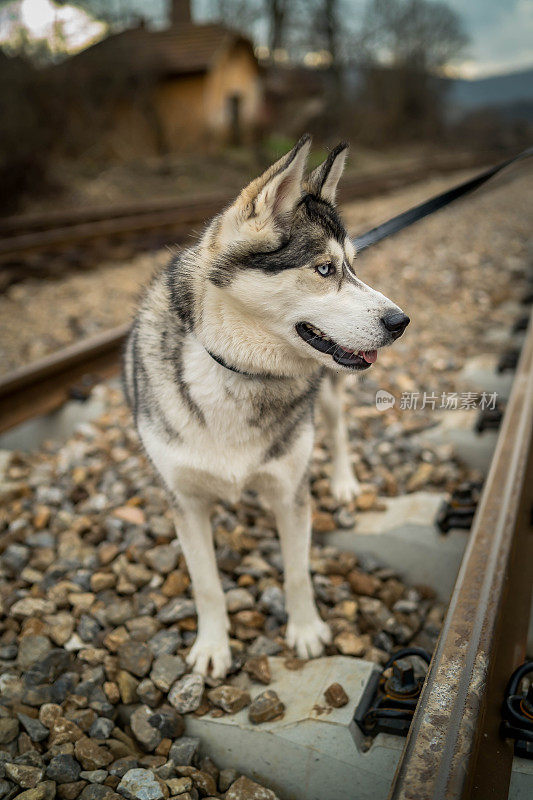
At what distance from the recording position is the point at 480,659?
1608 millimetres

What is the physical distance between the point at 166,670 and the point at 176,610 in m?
0.32

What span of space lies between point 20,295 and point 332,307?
4976 millimetres

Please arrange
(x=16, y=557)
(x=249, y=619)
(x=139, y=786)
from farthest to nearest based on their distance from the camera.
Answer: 1. (x=16, y=557)
2. (x=249, y=619)
3. (x=139, y=786)

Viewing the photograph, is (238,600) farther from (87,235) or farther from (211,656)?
(87,235)

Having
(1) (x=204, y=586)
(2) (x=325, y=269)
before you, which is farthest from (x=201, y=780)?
(2) (x=325, y=269)

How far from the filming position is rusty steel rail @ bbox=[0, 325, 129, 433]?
367 cm

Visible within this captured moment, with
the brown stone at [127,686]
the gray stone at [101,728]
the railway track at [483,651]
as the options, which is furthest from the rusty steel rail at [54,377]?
the railway track at [483,651]

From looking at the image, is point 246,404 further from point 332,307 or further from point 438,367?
point 438,367

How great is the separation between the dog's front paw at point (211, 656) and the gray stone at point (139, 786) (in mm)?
471

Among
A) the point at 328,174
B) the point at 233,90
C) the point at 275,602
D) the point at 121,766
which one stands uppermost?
the point at 328,174

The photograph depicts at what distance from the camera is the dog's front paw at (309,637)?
2318 mm

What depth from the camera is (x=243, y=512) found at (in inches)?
122

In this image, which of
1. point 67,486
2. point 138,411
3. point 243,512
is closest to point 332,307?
point 138,411

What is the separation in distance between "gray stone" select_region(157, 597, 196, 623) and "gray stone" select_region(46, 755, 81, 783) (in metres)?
0.69
